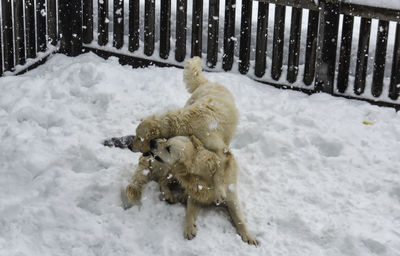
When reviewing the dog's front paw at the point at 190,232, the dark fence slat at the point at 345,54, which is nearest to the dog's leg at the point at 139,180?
the dog's front paw at the point at 190,232

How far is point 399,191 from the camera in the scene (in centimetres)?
530

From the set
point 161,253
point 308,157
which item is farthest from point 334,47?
point 161,253

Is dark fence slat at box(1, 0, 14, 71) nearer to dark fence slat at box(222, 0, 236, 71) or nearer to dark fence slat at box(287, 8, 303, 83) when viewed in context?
dark fence slat at box(222, 0, 236, 71)

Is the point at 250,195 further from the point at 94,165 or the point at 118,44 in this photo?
the point at 118,44

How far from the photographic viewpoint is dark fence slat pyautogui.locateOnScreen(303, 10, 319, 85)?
7.21m

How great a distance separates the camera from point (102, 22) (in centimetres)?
803

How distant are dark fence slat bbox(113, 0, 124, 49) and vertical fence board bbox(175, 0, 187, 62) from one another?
2.60 feet

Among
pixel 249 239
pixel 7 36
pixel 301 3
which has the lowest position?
pixel 249 239

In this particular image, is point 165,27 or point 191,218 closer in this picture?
point 191,218

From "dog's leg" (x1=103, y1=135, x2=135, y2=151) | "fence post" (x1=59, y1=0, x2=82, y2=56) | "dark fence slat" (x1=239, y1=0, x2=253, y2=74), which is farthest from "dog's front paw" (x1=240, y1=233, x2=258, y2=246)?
"fence post" (x1=59, y1=0, x2=82, y2=56)

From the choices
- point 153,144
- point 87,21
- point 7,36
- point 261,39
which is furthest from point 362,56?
point 7,36

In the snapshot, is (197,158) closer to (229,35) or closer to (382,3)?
(229,35)

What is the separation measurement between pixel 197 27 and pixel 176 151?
11.1 feet

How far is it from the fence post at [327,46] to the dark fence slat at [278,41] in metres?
0.47
